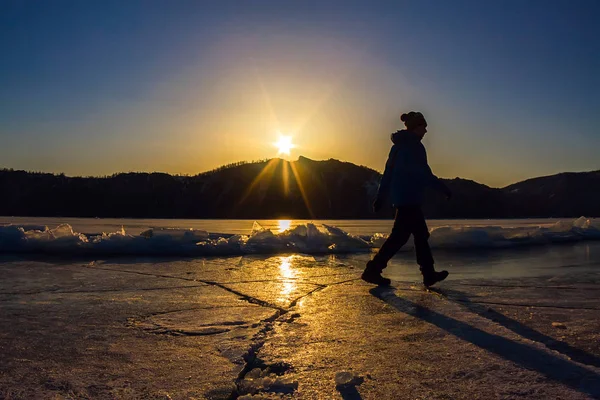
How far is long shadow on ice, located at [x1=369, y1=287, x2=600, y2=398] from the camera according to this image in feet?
6.29

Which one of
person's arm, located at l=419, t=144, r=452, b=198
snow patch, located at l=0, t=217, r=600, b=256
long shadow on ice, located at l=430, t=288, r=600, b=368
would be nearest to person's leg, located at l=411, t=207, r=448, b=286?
person's arm, located at l=419, t=144, r=452, b=198

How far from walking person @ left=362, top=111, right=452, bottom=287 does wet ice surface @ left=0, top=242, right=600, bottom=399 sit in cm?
33

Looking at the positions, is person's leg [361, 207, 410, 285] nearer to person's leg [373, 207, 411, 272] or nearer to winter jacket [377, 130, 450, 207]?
person's leg [373, 207, 411, 272]

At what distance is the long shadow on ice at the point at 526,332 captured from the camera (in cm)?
226

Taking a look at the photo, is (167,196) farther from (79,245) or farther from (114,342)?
(114,342)

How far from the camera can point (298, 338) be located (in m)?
2.68

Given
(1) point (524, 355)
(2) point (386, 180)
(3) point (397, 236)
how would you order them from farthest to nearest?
(2) point (386, 180) → (3) point (397, 236) → (1) point (524, 355)

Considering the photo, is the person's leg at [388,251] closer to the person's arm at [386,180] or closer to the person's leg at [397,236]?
the person's leg at [397,236]

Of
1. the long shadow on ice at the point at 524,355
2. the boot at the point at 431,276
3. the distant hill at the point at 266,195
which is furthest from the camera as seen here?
the distant hill at the point at 266,195

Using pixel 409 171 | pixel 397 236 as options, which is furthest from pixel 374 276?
pixel 409 171

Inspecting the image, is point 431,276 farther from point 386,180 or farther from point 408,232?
point 386,180

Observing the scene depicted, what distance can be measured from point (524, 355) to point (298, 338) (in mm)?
1172

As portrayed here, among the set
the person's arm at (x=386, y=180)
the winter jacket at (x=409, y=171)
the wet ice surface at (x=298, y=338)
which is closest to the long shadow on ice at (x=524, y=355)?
the wet ice surface at (x=298, y=338)

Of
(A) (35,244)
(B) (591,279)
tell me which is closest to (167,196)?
(A) (35,244)
